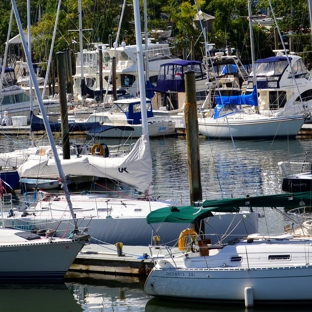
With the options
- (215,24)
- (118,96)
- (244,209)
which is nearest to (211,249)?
(244,209)

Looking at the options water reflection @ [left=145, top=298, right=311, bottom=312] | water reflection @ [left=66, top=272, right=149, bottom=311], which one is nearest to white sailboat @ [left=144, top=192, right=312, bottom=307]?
water reflection @ [left=145, top=298, right=311, bottom=312]

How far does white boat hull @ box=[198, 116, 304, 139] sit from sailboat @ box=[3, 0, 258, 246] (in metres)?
21.6

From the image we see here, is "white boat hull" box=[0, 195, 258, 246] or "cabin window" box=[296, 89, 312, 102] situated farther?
"cabin window" box=[296, 89, 312, 102]

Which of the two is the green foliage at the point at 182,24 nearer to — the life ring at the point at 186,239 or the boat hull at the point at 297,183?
the boat hull at the point at 297,183

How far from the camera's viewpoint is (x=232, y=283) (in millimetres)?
20234

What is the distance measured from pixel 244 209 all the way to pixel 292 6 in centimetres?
4001

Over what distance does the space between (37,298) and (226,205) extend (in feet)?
17.8

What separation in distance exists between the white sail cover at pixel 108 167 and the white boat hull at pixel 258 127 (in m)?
15.0

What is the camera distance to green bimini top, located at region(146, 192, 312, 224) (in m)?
21.2

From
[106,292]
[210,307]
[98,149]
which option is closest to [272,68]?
[98,149]

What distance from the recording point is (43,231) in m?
24.2

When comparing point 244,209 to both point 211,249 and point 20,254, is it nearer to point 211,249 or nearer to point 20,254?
point 211,249

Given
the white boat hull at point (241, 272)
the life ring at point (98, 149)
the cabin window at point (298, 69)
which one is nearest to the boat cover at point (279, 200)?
the white boat hull at point (241, 272)

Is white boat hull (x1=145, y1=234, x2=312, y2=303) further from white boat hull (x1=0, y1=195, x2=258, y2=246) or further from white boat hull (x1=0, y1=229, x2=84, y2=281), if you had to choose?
white boat hull (x1=0, y1=229, x2=84, y2=281)
